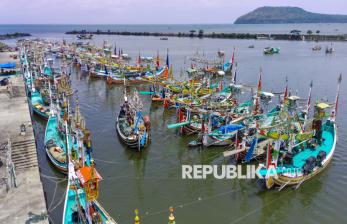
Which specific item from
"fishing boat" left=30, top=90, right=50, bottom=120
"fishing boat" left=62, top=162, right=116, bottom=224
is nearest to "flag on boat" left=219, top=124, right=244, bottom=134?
"fishing boat" left=62, top=162, right=116, bottom=224

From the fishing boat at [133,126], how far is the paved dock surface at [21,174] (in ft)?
Result: 28.0

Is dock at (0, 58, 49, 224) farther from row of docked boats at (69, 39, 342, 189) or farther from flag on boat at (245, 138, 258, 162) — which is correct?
flag on boat at (245, 138, 258, 162)

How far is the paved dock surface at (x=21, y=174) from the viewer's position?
60.1 feet

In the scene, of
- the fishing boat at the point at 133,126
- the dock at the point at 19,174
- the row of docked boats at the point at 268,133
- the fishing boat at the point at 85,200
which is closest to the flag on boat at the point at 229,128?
the row of docked boats at the point at 268,133

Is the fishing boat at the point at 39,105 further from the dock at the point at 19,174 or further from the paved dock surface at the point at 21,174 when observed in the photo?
the dock at the point at 19,174

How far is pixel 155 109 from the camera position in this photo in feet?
147

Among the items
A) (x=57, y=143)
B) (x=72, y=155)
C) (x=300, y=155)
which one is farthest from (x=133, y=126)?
(x=300, y=155)

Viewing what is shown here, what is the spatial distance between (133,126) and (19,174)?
12.5m

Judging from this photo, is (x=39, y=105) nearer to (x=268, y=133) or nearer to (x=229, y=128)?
(x=229, y=128)

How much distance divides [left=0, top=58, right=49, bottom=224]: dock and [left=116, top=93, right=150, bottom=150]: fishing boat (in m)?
8.60

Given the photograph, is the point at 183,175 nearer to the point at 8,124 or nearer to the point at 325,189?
the point at 325,189

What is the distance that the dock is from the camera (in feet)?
60.4

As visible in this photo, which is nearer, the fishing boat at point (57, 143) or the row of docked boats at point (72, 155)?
the row of docked boats at point (72, 155)

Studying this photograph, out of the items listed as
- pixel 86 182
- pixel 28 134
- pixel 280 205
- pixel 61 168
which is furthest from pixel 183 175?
pixel 28 134
